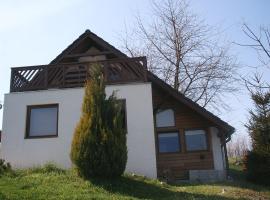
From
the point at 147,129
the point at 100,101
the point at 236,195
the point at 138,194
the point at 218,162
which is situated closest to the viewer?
the point at 138,194

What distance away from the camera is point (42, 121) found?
1448 cm

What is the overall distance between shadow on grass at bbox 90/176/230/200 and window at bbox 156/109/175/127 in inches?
216

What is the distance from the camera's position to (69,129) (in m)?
14.1

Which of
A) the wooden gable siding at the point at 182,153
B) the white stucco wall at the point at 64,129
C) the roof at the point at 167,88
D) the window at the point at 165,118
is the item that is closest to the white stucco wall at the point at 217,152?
the wooden gable siding at the point at 182,153

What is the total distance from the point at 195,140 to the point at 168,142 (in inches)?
48.3

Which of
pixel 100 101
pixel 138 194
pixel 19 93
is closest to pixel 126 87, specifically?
pixel 100 101

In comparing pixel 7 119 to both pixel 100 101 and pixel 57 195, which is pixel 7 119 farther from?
pixel 57 195

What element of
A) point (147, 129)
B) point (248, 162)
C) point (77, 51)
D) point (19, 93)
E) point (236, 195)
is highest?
point (77, 51)

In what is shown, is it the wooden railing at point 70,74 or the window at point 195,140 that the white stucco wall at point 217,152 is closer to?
the window at point 195,140

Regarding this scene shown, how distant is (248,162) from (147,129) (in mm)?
5428

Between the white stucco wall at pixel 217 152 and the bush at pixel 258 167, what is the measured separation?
3.82ft

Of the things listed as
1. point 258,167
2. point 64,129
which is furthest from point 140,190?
point 258,167

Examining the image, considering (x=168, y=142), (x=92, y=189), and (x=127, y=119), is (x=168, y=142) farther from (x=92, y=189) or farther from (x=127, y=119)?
(x=92, y=189)

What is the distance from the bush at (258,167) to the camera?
15.1m
